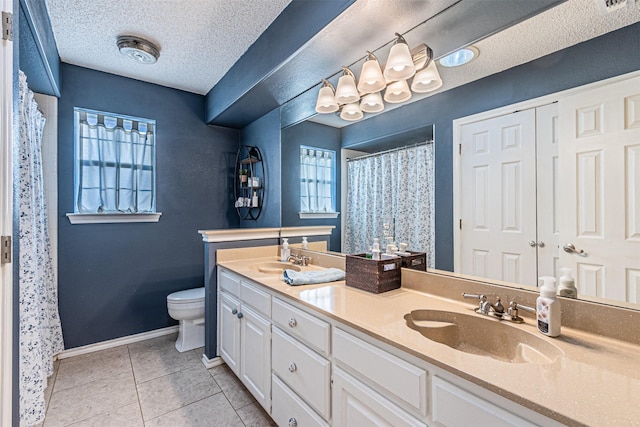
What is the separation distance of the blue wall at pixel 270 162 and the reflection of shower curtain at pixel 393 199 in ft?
3.03

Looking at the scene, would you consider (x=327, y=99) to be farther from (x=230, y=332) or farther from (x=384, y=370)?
(x=230, y=332)

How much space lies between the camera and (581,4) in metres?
0.99

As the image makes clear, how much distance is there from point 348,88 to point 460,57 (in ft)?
1.98

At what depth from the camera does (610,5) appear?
93 centimetres

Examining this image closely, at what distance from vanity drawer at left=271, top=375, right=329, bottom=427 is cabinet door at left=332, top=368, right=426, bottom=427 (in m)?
0.15

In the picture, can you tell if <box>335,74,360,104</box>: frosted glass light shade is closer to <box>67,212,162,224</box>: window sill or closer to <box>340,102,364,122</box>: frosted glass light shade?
<box>340,102,364,122</box>: frosted glass light shade

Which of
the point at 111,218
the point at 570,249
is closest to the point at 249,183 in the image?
the point at 111,218

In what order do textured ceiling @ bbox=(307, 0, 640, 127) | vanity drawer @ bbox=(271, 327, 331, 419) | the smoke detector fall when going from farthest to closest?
the smoke detector < vanity drawer @ bbox=(271, 327, 331, 419) < textured ceiling @ bbox=(307, 0, 640, 127)

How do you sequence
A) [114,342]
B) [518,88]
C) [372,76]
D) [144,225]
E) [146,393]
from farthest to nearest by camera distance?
1. [144,225]
2. [114,342]
3. [146,393]
4. [372,76]
5. [518,88]

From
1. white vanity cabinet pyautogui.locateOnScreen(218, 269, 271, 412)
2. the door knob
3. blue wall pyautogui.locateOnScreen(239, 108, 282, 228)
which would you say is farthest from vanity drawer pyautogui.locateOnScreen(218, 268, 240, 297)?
the door knob

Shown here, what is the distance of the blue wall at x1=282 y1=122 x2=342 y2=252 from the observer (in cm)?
197

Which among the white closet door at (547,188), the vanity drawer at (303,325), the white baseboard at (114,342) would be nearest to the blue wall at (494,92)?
the white closet door at (547,188)

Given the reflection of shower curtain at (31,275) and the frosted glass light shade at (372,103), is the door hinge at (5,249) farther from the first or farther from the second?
the frosted glass light shade at (372,103)

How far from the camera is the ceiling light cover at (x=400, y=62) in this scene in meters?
1.43
